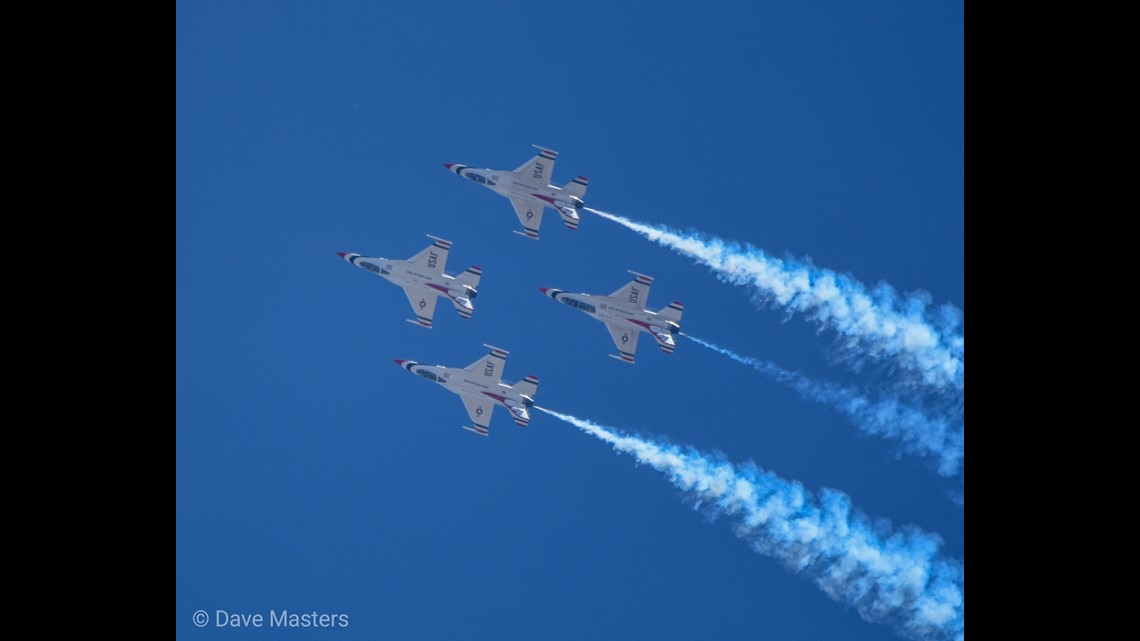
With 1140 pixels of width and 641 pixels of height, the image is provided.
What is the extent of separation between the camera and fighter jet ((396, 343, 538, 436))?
121 ft

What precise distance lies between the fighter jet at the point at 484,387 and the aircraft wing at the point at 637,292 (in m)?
3.11

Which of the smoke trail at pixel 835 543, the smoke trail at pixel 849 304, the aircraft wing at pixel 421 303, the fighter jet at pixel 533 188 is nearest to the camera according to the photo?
the smoke trail at pixel 835 543

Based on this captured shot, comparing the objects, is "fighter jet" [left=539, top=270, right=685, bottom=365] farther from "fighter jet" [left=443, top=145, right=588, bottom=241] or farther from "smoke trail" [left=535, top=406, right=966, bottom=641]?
"smoke trail" [left=535, top=406, right=966, bottom=641]

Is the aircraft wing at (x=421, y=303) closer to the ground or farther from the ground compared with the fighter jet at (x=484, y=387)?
farther from the ground

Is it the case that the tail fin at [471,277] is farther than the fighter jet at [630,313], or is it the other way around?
the tail fin at [471,277]

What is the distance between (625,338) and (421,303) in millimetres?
5373

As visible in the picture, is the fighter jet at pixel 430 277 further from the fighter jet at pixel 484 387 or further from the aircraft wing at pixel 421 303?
the fighter jet at pixel 484 387

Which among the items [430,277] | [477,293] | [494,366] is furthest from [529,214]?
[494,366]

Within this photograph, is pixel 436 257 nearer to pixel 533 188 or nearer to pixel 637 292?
pixel 533 188

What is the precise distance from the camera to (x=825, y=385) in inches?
1451

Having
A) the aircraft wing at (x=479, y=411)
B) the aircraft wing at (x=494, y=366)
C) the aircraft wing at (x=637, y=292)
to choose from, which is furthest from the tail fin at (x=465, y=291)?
the aircraft wing at (x=637, y=292)

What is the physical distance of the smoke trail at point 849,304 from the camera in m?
36.7

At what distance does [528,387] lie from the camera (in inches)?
1449

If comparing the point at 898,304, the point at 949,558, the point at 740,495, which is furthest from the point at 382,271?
the point at 949,558
